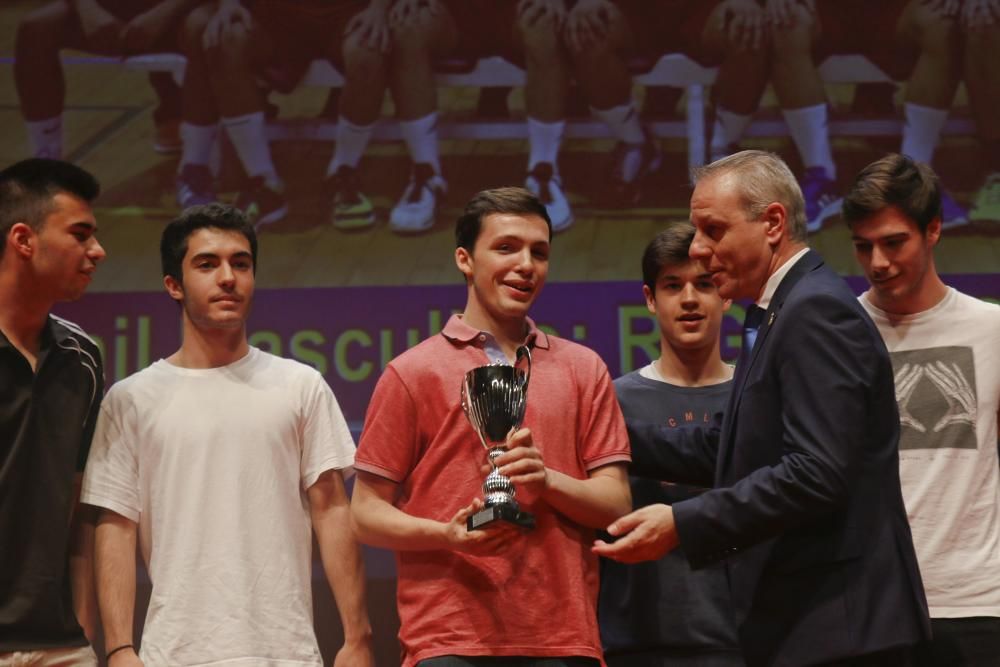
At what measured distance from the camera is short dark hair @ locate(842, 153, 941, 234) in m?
2.82

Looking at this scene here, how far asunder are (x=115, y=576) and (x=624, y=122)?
9.12 ft

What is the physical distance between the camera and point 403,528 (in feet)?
7.83

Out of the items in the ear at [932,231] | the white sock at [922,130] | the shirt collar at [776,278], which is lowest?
the shirt collar at [776,278]

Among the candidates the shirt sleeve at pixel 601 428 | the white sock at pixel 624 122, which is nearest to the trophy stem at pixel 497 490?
the shirt sleeve at pixel 601 428

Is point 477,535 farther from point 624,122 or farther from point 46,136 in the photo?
point 46,136

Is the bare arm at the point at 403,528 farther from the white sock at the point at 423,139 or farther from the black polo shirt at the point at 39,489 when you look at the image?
the white sock at the point at 423,139

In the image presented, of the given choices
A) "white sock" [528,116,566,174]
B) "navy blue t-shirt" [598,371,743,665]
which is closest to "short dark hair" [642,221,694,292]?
"navy blue t-shirt" [598,371,743,665]

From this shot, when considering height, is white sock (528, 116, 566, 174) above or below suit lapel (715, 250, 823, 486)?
above

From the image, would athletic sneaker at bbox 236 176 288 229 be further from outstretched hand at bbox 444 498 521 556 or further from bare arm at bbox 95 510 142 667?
outstretched hand at bbox 444 498 521 556

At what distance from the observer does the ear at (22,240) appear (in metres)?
2.82

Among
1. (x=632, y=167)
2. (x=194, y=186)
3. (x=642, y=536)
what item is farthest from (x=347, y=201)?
(x=642, y=536)

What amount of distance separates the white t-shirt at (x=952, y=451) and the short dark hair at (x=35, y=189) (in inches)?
83.5

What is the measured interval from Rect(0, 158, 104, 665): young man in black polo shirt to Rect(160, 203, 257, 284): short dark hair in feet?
0.63

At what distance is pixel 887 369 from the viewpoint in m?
2.23
